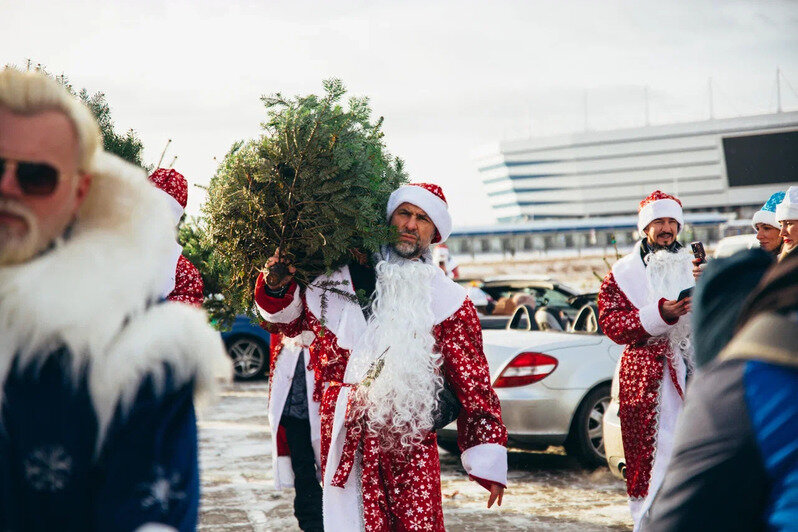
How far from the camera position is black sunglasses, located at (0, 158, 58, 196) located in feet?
5.80

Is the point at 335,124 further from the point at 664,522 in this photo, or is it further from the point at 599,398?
the point at 599,398

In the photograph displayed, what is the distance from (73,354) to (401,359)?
257cm

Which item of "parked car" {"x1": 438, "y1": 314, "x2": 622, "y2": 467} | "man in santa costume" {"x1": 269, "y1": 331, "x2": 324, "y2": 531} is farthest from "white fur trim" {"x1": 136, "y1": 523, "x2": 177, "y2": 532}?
"parked car" {"x1": 438, "y1": 314, "x2": 622, "y2": 467}

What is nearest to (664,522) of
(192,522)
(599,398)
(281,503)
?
(192,522)

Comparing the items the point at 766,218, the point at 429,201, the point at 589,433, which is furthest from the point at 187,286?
the point at 589,433

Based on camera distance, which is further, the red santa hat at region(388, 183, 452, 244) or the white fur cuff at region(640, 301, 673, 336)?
the white fur cuff at region(640, 301, 673, 336)

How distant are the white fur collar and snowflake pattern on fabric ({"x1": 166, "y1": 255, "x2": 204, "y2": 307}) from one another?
3120 millimetres

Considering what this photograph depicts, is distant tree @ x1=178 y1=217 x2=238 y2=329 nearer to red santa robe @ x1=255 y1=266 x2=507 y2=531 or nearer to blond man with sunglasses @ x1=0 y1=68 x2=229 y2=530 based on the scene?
red santa robe @ x1=255 y1=266 x2=507 y2=531

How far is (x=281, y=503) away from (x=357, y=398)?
3317mm

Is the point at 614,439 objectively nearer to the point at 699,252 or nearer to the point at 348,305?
the point at 699,252

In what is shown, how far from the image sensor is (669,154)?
140 m

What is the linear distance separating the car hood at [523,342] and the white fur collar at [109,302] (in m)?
6.43

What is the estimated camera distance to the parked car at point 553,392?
8.16m

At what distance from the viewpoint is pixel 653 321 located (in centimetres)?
587
